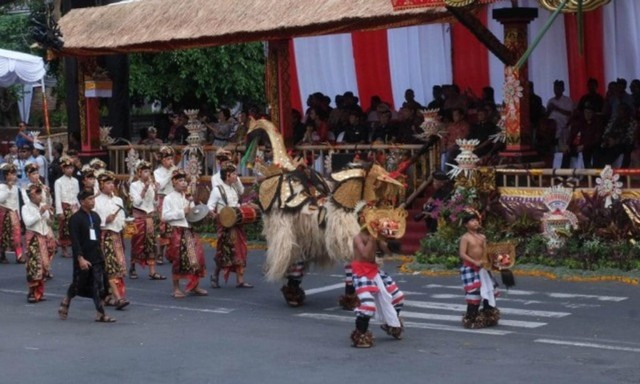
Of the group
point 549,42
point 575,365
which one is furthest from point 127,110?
point 575,365

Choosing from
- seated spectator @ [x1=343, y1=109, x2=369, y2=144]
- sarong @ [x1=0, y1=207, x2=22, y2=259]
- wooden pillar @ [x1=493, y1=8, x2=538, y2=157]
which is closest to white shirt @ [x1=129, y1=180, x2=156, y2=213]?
sarong @ [x1=0, y1=207, x2=22, y2=259]

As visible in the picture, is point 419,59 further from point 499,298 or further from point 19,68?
point 499,298

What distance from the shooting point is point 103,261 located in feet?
47.9

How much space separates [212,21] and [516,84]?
637 centimetres

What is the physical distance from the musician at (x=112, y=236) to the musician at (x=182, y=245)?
0.80 metres

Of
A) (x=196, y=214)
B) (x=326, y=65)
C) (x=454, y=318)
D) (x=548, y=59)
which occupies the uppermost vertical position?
(x=326, y=65)

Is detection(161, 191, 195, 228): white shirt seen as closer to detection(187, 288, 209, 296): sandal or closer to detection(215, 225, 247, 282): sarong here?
detection(215, 225, 247, 282): sarong

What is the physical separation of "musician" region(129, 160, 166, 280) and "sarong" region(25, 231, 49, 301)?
1.72 meters

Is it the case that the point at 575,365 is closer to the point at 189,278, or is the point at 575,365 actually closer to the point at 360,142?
the point at 189,278

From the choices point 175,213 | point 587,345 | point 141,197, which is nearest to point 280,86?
point 141,197

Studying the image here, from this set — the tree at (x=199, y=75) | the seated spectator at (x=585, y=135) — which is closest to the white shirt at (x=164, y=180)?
the seated spectator at (x=585, y=135)

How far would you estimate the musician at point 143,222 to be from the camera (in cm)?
1844

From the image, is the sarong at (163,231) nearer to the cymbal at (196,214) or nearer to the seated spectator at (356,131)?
the cymbal at (196,214)

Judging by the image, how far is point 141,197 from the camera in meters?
18.8
